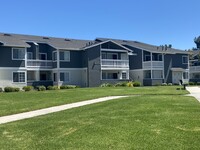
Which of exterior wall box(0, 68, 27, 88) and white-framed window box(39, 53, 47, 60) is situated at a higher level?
white-framed window box(39, 53, 47, 60)

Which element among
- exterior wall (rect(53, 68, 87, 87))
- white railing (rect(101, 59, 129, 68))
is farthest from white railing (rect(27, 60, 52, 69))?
white railing (rect(101, 59, 129, 68))

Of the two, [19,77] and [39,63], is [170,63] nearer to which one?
[39,63]

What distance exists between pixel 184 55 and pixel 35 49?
28105 millimetres

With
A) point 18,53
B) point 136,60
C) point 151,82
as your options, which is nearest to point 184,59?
point 136,60

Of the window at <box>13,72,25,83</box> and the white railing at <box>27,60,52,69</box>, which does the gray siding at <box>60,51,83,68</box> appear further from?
the window at <box>13,72,25,83</box>

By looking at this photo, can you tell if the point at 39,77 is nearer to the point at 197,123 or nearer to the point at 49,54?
the point at 49,54

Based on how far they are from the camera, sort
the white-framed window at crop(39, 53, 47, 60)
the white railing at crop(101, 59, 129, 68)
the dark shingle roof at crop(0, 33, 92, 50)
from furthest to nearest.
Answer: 1. the white railing at crop(101, 59, 129, 68)
2. the white-framed window at crop(39, 53, 47, 60)
3. the dark shingle roof at crop(0, 33, 92, 50)

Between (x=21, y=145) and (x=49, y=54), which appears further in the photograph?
(x=49, y=54)

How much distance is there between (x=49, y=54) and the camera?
4344 centimetres

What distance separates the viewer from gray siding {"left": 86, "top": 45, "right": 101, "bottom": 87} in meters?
43.5

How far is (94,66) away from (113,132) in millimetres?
34960

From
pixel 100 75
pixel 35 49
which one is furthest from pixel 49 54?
pixel 100 75

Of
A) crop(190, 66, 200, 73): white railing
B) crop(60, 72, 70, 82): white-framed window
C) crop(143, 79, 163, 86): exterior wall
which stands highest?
crop(190, 66, 200, 73): white railing

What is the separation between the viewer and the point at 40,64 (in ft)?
137
